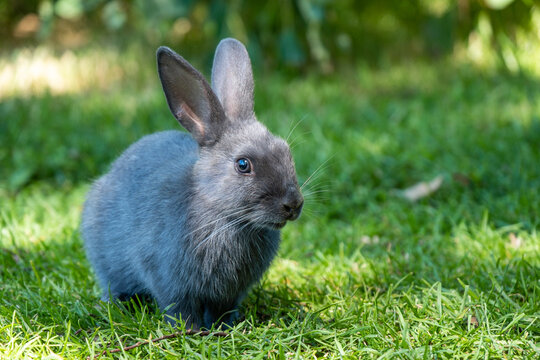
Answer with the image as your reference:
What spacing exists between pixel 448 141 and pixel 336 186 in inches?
45.3

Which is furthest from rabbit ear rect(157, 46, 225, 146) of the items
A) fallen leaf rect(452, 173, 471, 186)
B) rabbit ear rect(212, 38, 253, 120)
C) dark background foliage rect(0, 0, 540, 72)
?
dark background foliage rect(0, 0, 540, 72)

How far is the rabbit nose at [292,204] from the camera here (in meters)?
2.79

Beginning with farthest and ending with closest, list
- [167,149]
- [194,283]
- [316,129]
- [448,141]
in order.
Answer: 1. [316,129]
2. [448,141]
3. [167,149]
4. [194,283]

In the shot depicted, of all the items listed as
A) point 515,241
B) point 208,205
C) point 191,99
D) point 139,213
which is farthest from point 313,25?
point 208,205

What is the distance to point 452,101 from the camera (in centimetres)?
641

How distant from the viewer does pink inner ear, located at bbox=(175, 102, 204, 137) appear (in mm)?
3049

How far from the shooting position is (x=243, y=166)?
9.57 ft

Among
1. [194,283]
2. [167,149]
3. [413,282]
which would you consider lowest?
[413,282]

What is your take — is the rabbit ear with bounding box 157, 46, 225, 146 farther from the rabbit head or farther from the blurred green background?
the blurred green background

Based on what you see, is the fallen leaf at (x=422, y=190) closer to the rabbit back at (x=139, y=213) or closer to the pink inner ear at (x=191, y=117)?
the rabbit back at (x=139, y=213)

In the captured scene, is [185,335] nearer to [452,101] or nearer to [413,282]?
[413,282]

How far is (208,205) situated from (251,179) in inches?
9.7

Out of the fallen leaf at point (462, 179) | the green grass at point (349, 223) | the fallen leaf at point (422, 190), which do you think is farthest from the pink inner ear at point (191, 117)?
the fallen leaf at point (462, 179)

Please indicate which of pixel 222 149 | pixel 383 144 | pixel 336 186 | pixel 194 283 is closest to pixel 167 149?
pixel 222 149
